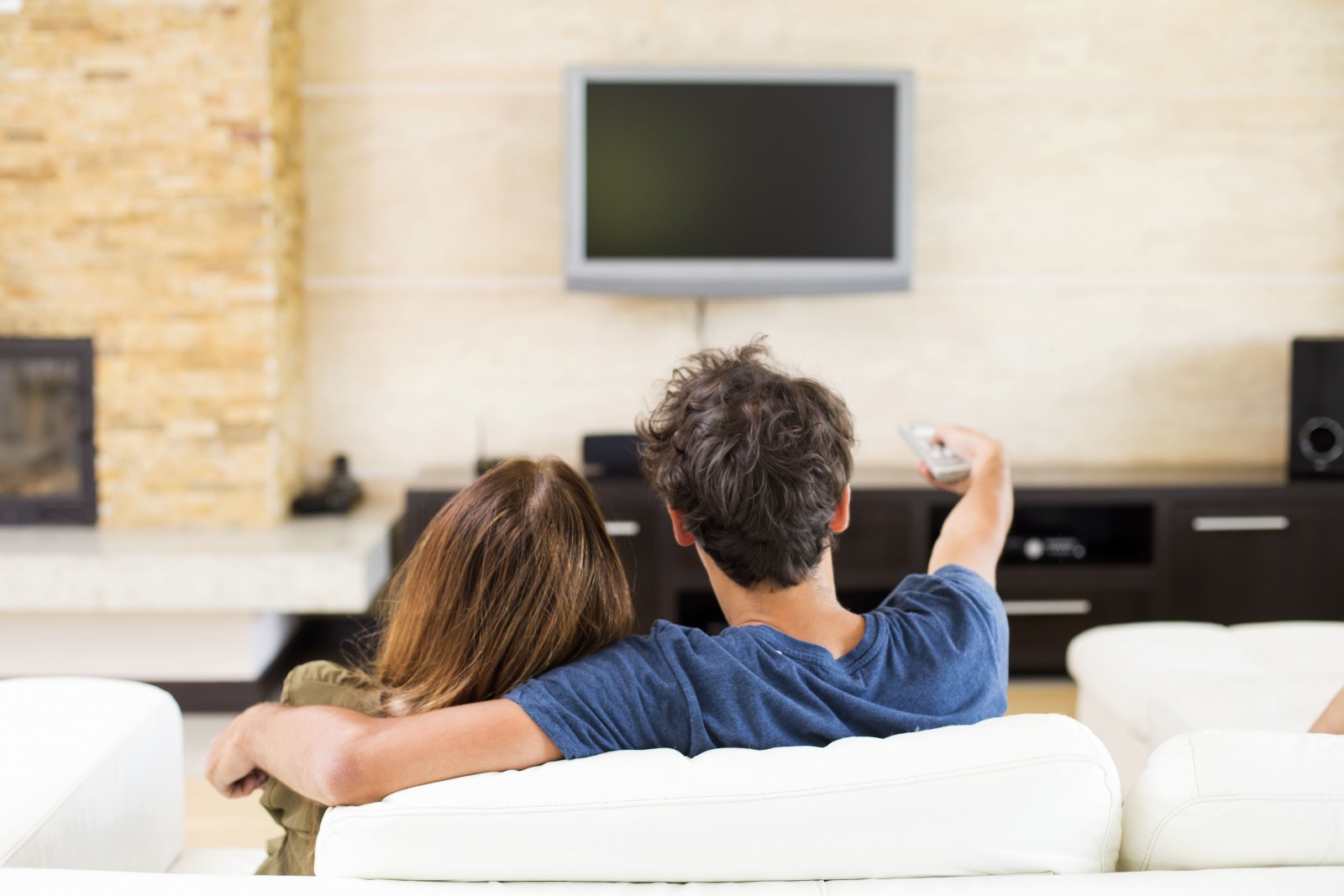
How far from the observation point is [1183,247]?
373cm

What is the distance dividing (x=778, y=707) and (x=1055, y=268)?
300 cm

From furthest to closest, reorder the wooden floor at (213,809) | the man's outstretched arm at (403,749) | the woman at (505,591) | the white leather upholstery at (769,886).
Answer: the wooden floor at (213,809) < the woman at (505,591) < the man's outstretched arm at (403,749) < the white leather upholstery at (769,886)

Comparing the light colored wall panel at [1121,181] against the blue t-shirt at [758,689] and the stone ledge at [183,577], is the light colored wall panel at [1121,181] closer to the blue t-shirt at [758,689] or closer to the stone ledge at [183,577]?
the stone ledge at [183,577]

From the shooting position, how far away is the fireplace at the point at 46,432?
3297 millimetres

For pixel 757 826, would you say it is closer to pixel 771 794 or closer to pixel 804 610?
pixel 771 794

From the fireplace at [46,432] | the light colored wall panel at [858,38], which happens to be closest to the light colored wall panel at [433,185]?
the light colored wall panel at [858,38]

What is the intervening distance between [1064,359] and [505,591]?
3.05 metres

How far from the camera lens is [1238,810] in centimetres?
90

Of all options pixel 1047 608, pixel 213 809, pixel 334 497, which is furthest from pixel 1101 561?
pixel 213 809

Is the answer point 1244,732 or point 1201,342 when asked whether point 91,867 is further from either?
point 1201,342

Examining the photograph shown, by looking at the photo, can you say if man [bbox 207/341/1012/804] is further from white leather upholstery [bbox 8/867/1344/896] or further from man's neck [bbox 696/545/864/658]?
white leather upholstery [bbox 8/867/1344/896]

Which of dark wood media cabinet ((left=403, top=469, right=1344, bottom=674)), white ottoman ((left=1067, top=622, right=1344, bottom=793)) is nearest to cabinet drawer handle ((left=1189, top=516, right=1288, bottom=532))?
dark wood media cabinet ((left=403, top=469, right=1344, bottom=674))

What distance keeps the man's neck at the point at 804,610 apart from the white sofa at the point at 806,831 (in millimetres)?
257

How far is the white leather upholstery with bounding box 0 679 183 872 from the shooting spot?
1135 millimetres
